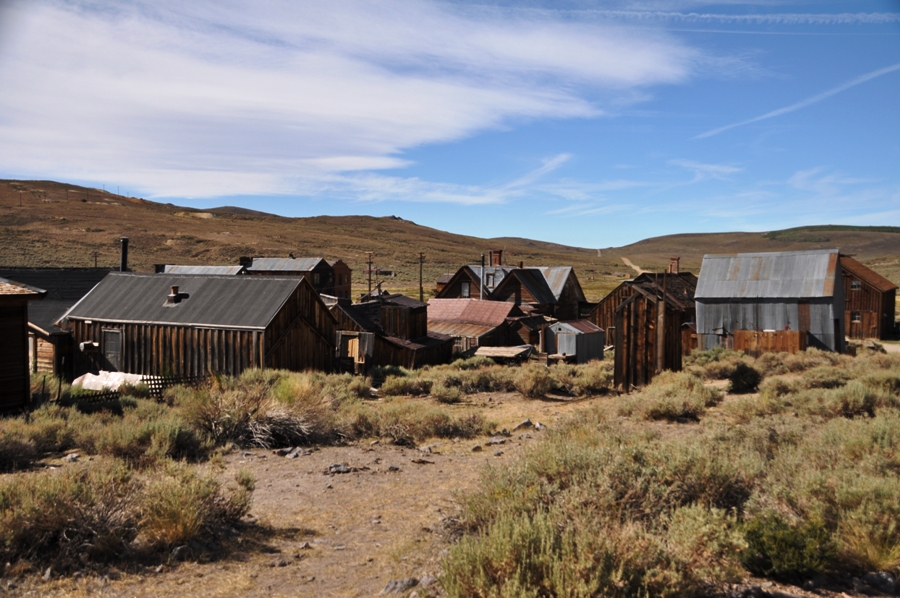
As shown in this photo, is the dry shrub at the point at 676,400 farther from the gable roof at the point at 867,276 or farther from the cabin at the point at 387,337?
the gable roof at the point at 867,276

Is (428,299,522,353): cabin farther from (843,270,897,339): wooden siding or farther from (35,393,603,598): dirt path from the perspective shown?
(843,270,897,339): wooden siding

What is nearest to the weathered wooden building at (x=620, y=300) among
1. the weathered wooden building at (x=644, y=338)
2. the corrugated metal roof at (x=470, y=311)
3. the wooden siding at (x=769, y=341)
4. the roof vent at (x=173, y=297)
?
the corrugated metal roof at (x=470, y=311)

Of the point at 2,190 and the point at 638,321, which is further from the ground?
the point at 2,190

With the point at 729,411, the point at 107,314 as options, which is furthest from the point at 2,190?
the point at 729,411

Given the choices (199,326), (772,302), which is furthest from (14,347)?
(772,302)

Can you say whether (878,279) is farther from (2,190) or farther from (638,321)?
(2,190)

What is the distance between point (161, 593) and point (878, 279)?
141 ft

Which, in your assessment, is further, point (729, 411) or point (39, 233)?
point (39, 233)

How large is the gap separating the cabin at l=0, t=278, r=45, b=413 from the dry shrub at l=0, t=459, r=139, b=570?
8.53 meters

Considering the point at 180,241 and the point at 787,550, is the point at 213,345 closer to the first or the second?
the point at 787,550

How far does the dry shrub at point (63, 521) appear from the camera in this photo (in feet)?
19.1

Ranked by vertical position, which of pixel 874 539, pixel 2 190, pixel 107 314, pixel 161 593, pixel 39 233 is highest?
pixel 2 190

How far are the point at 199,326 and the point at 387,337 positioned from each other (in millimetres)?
8178

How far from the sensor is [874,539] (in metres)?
5.49
